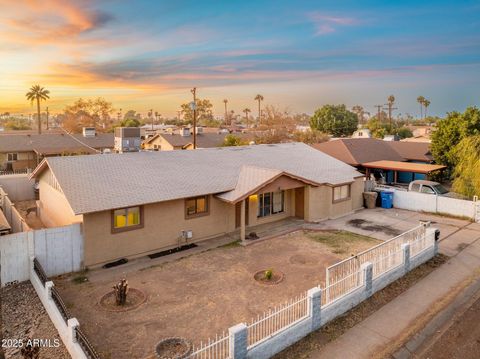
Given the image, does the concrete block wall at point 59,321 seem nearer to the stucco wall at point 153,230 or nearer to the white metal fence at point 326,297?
the stucco wall at point 153,230

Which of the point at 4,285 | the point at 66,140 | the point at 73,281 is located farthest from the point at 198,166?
the point at 66,140

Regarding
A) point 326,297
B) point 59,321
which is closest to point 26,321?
point 59,321

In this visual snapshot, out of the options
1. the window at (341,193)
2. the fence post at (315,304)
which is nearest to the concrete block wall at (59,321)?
the fence post at (315,304)

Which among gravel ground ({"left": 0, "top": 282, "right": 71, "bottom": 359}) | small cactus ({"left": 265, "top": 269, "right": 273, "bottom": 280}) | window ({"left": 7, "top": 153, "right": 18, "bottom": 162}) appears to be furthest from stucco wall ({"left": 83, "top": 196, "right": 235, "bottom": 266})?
window ({"left": 7, "top": 153, "right": 18, "bottom": 162})

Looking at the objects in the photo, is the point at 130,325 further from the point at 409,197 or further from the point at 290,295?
the point at 409,197

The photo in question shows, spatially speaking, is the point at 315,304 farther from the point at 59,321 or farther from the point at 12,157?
the point at 12,157
